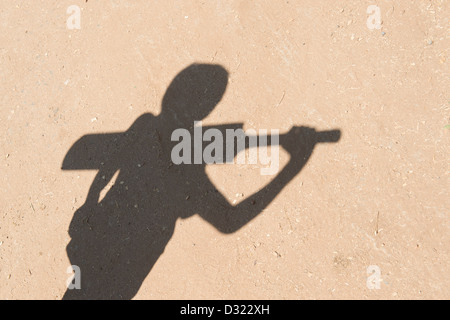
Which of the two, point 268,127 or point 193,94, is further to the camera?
point 193,94

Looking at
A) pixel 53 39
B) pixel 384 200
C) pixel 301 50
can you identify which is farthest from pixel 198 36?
pixel 384 200

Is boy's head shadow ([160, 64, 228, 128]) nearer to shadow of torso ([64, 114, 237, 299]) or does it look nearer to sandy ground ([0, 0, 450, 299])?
sandy ground ([0, 0, 450, 299])

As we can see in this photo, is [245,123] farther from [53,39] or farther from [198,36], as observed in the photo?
[53,39]

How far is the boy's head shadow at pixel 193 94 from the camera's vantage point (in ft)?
13.0

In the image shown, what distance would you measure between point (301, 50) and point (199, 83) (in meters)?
1.20

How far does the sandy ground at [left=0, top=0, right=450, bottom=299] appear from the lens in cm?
338

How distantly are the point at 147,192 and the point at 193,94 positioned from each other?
4.00 feet

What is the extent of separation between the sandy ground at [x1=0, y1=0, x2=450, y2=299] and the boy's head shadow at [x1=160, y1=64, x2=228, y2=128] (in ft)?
0.30

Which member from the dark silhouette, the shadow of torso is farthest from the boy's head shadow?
the shadow of torso

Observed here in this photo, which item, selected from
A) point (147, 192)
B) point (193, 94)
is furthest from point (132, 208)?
point (193, 94)

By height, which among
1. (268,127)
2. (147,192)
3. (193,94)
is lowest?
(147,192)

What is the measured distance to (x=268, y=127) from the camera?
3.80 meters

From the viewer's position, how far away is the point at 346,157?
358 cm

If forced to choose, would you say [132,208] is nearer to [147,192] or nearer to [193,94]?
[147,192]
